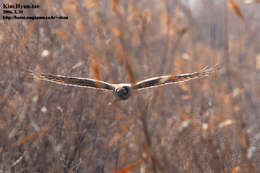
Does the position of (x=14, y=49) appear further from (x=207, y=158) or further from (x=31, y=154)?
(x=207, y=158)

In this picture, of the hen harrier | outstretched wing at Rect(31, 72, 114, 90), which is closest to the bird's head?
the hen harrier

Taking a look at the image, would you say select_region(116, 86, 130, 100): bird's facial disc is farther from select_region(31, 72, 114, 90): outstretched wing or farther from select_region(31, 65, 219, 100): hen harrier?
select_region(31, 72, 114, 90): outstretched wing

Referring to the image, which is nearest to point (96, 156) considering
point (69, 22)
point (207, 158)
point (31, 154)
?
point (31, 154)

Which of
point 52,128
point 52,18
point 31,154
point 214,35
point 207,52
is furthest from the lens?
point 207,52

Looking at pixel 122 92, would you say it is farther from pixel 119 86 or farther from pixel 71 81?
pixel 71 81

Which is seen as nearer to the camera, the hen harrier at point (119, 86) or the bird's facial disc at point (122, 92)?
the hen harrier at point (119, 86)

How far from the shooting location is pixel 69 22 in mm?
4566

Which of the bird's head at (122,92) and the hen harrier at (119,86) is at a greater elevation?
the hen harrier at (119,86)

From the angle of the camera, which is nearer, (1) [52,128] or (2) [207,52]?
(1) [52,128]

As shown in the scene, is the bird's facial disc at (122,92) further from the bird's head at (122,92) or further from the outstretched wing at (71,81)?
the outstretched wing at (71,81)

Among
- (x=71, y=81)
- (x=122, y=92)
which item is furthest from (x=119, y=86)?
(x=71, y=81)

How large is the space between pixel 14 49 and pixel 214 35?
6.79ft

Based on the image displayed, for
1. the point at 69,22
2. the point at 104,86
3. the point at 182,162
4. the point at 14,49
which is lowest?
the point at 182,162

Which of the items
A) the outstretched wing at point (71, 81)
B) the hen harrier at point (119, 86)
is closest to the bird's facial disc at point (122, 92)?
the hen harrier at point (119, 86)
